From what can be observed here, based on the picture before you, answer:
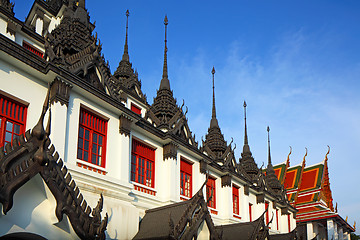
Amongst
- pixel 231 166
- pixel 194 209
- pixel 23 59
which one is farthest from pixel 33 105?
pixel 231 166

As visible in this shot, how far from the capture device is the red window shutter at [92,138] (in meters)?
11.8

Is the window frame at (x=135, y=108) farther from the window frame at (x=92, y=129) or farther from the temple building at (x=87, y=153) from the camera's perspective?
the window frame at (x=92, y=129)

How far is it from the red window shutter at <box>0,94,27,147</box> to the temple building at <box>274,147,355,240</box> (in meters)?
27.1

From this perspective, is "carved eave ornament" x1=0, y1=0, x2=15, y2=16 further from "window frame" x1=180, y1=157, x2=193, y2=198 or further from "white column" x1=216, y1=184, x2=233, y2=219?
"white column" x1=216, y1=184, x2=233, y2=219

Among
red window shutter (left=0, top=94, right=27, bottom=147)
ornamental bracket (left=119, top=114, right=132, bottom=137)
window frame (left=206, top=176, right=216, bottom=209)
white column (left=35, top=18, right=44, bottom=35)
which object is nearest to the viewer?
red window shutter (left=0, top=94, right=27, bottom=147)

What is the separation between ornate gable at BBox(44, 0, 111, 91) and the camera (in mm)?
11852

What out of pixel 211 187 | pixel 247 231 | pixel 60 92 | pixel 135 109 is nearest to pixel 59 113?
pixel 60 92

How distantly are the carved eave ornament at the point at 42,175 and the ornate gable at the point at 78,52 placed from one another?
436 centimetres

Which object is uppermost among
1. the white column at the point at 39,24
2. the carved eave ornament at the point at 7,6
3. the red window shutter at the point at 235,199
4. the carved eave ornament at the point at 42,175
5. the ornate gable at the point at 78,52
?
the white column at the point at 39,24

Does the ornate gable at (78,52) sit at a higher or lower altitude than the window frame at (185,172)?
higher

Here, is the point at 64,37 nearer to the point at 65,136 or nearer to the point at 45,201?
the point at 65,136

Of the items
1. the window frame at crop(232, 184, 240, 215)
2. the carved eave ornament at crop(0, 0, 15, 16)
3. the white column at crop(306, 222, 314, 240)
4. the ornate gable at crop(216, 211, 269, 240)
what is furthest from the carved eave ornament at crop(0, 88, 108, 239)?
the white column at crop(306, 222, 314, 240)

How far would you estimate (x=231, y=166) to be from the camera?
2097 cm

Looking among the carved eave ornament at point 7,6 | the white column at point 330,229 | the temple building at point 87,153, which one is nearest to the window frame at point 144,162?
the temple building at point 87,153
